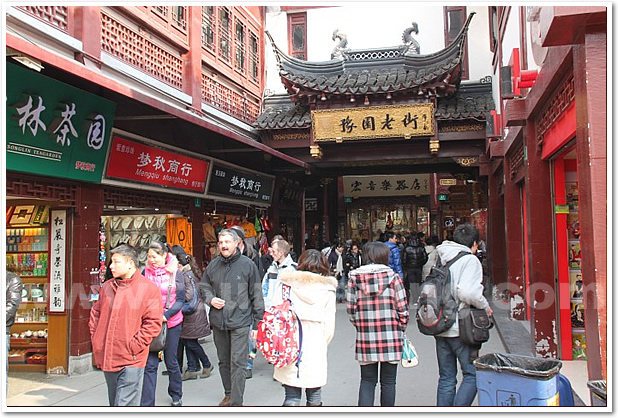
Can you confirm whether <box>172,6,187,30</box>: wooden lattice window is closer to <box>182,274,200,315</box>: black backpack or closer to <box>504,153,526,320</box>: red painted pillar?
<box>182,274,200,315</box>: black backpack

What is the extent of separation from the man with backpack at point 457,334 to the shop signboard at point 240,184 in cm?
599

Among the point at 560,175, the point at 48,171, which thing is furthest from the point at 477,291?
the point at 48,171

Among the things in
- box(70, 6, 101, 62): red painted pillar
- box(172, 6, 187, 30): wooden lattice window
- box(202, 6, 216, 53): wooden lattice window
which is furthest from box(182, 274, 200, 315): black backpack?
box(202, 6, 216, 53): wooden lattice window

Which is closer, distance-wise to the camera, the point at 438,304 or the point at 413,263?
the point at 438,304

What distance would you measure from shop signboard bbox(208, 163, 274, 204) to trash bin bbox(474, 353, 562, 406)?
6.67 m

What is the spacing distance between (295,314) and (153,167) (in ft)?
14.5

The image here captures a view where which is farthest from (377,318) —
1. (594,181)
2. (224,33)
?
(224,33)

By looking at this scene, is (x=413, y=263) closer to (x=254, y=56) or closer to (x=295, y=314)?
(x=254, y=56)

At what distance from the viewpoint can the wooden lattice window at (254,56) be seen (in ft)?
41.1

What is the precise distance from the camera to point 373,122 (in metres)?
11.6

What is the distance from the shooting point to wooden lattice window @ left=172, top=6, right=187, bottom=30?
8.70 m

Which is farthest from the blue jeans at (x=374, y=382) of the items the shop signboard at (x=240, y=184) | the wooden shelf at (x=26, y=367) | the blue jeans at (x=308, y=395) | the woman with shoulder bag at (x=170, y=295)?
the shop signboard at (x=240, y=184)

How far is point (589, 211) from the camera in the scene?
3.68 metres
